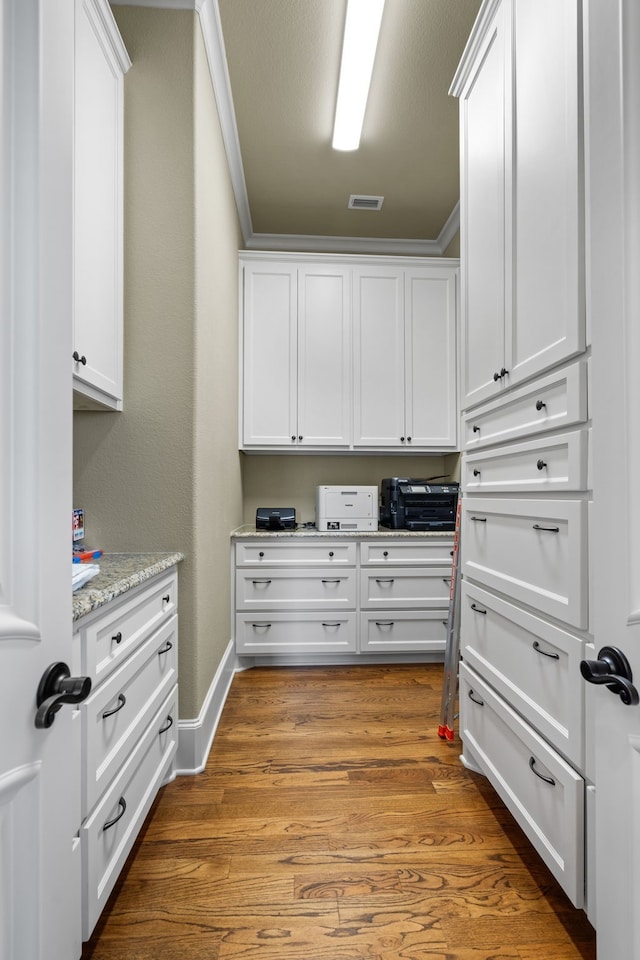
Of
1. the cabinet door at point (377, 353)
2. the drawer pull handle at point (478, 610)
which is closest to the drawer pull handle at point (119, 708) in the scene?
the drawer pull handle at point (478, 610)

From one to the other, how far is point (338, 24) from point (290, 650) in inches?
122

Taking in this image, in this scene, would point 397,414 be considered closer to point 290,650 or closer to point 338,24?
point 290,650

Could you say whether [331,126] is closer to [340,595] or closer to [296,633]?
[340,595]

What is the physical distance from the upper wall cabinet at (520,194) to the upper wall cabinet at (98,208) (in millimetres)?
1257

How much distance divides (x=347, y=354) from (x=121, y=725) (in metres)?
2.65

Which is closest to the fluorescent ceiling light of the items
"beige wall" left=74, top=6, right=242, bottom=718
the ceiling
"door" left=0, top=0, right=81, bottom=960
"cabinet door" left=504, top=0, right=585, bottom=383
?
the ceiling

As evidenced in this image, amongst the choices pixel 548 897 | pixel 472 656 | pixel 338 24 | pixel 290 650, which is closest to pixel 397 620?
pixel 290 650

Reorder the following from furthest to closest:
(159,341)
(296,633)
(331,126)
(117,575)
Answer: (296,633), (331,126), (159,341), (117,575)

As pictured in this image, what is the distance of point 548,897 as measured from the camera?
4.27ft

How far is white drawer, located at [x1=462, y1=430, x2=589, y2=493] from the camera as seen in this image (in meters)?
1.13

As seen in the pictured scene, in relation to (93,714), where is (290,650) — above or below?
below

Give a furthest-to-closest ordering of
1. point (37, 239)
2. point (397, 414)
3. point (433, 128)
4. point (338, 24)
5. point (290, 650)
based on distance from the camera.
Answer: point (397, 414) → point (290, 650) → point (433, 128) → point (338, 24) → point (37, 239)

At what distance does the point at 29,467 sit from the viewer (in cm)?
57

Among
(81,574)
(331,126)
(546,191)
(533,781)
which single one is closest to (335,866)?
(533,781)
